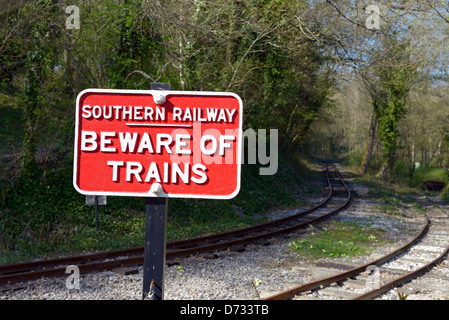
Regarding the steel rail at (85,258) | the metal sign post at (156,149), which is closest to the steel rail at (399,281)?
the metal sign post at (156,149)

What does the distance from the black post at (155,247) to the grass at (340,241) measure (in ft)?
23.5

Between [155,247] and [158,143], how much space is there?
83 cm

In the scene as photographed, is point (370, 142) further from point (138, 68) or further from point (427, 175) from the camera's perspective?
point (138, 68)

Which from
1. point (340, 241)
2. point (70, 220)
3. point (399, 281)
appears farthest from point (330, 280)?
point (70, 220)

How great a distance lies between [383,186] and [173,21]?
22.0 metres

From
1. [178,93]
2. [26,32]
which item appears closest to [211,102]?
[178,93]

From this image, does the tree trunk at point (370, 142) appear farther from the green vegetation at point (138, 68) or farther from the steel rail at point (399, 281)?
the steel rail at point (399, 281)

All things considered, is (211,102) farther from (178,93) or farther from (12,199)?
(12,199)

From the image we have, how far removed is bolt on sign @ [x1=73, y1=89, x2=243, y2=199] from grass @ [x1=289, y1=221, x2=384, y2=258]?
733 centimetres

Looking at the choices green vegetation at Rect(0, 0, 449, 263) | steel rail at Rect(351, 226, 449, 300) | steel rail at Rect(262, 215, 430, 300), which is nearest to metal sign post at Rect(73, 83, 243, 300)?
steel rail at Rect(262, 215, 430, 300)

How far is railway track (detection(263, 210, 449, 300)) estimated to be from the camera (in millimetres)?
6922

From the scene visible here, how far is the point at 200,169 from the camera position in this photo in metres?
3.27

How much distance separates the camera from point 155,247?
11.0 ft

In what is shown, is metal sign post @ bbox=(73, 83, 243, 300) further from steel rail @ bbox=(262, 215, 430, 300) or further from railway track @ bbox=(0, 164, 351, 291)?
railway track @ bbox=(0, 164, 351, 291)
